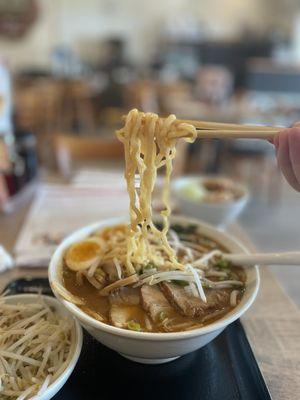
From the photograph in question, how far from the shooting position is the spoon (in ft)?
2.62

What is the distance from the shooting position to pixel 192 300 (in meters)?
0.77

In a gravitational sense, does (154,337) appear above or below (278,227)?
above

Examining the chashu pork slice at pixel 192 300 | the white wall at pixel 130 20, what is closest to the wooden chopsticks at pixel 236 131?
the chashu pork slice at pixel 192 300

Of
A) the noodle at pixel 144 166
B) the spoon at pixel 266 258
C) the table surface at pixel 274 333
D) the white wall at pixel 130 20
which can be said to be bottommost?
the table surface at pixel 274 333

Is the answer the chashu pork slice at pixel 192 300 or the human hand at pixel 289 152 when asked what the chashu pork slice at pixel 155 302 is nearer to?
the chashu pork slice at pixel 192 300

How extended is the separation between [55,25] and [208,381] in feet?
27.8

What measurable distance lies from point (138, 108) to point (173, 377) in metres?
3.55

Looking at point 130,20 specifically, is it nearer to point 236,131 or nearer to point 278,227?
point 278,227

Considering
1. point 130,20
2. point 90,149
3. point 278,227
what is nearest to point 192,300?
point 90,149

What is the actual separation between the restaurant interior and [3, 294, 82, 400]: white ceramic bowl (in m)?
0.16

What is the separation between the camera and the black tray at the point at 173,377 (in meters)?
0.71

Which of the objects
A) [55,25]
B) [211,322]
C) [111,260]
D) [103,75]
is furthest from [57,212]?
[55,25]

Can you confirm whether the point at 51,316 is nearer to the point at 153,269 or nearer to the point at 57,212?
the point at 153,269

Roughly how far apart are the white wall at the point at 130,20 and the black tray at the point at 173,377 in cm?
797
